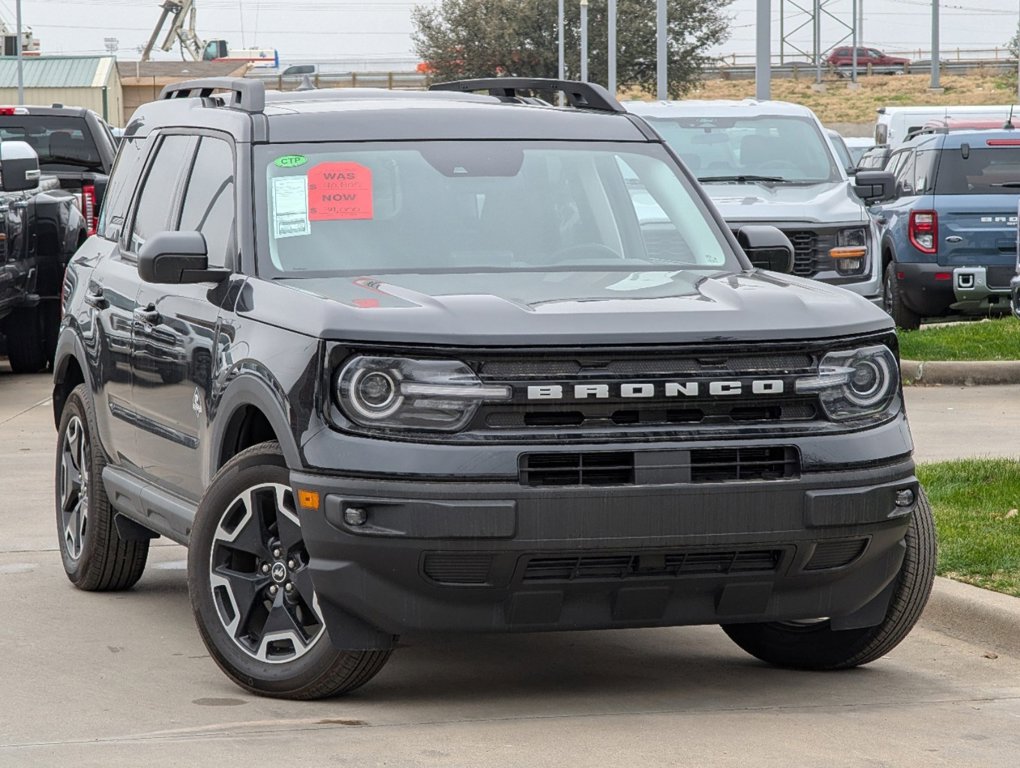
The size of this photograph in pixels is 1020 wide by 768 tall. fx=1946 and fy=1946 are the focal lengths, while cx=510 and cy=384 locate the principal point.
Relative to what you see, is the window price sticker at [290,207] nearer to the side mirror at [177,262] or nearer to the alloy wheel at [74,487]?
the side mirror at [177,262]

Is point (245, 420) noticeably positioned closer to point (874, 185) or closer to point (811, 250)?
point (874, 185)

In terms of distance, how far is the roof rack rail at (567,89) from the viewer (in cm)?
709

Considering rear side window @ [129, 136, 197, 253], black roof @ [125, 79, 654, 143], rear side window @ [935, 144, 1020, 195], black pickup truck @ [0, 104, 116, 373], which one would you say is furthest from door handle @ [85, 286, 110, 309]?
rear side window @ [935, 144, 1020, 195]

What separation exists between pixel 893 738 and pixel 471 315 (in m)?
1.62

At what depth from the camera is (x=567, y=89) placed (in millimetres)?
7180

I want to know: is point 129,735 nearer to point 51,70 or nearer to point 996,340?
point 996,340

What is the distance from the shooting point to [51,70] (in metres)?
83.1

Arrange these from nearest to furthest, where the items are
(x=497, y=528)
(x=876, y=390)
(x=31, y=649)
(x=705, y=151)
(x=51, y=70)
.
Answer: (x=497, y=528)
(x=876, y=390)
(x=31, y=649)
(x=705, y=151)
(x=51, y=70)

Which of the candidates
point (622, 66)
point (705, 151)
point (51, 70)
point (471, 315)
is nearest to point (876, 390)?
point (471, 315)

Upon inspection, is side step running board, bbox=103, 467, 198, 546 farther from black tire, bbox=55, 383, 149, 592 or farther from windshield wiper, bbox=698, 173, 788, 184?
windshield wiper, bbox=698, 173, 788, 184

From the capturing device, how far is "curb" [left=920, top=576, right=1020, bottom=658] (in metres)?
6.52

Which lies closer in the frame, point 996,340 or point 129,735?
point 129,735

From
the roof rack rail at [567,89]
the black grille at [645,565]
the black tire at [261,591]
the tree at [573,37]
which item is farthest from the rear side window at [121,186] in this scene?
the tree at [573,37]

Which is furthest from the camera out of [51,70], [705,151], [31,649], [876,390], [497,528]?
[51,70]
